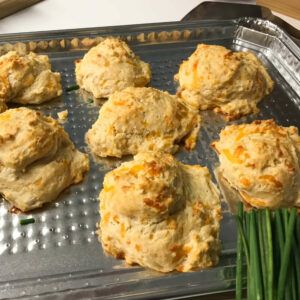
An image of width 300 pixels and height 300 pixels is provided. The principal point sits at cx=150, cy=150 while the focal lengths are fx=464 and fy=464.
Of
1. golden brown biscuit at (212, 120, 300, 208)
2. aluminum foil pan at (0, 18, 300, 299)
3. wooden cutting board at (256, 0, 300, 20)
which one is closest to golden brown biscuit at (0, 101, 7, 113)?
aluminum foil pan at (0, 18, 300, 299)

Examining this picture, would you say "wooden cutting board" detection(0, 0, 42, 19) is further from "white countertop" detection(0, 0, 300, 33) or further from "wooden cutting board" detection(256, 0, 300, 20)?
"wooden cutting board" detection(256, 0, 300, 20)

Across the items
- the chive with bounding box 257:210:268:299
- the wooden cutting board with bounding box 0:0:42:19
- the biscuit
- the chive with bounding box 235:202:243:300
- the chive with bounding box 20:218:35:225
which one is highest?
the wooden cutting board with bounding box 0:0:42:19

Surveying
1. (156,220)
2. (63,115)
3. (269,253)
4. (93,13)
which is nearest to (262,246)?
(269,253)

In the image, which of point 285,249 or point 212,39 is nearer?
point 285,249

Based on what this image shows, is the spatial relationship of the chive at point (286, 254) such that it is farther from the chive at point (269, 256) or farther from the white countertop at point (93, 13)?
the white countertop at point (93, 13)

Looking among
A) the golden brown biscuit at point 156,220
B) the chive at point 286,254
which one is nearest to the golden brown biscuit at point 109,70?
the golden brown biscuit at point 156,220

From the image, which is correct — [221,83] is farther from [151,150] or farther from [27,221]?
[27,221]

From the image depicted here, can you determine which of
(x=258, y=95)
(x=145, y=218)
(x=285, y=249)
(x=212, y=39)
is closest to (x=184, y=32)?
(x=212, y=39)

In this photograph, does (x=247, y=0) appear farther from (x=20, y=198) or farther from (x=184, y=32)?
(x=20, y=198)
